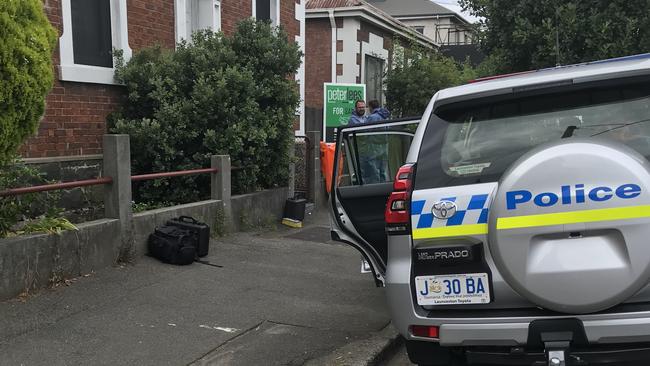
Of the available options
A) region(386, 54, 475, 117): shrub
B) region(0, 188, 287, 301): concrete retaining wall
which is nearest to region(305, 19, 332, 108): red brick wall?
region(386, 54, 475, 117): shrub

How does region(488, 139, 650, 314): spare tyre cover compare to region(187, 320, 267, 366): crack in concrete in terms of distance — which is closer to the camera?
region(488, 139, 650, 314): spare tyre cover

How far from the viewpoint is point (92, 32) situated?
7504 mm

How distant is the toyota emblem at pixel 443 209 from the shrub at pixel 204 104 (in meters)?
5.14

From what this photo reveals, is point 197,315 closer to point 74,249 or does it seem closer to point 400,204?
point 74,249

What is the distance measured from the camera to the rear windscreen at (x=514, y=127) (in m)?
2.91

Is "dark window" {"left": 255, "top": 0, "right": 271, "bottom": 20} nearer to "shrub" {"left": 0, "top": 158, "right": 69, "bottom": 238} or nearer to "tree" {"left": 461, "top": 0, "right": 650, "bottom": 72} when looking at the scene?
"tree" {"left": 461, "top": 0, "right": 650, "bottom": 72}

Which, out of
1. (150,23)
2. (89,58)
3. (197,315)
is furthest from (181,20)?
(197,315)

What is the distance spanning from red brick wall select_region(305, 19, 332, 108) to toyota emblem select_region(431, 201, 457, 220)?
13.3 metres

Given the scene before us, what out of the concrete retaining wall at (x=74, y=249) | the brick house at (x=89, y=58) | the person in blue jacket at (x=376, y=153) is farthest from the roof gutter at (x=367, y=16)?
the person in blue jacket at (x=376, y=153)

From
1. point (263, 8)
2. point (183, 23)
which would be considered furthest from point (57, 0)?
point (263, 8)

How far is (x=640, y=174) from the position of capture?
2.64 m

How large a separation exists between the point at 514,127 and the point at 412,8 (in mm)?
40784

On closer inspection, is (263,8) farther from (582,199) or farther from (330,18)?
(582,199)

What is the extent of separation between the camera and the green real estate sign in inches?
481
